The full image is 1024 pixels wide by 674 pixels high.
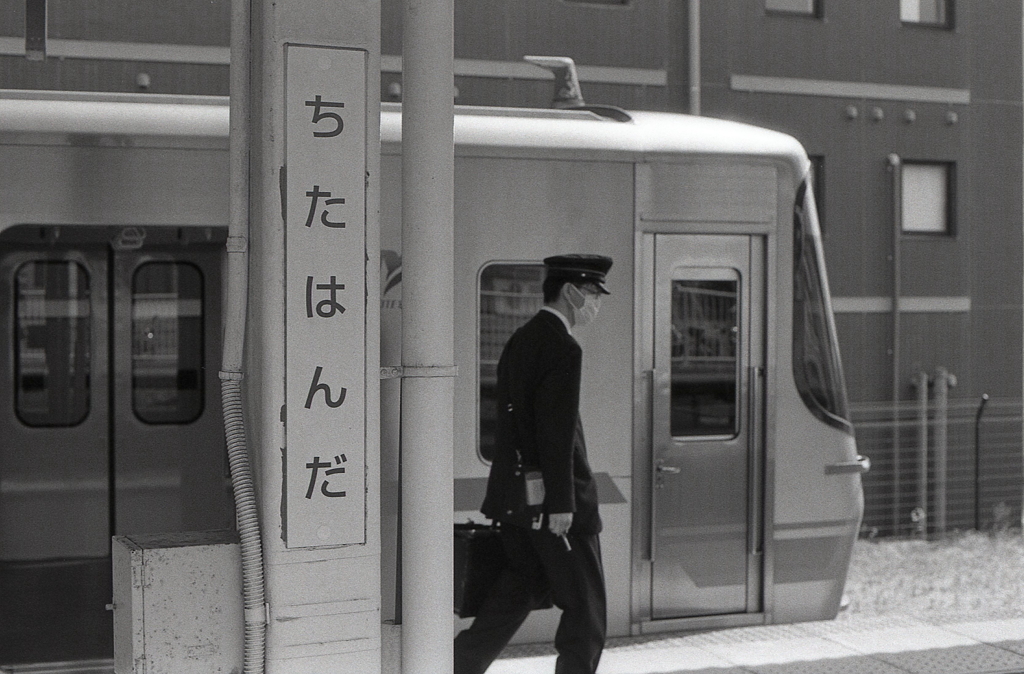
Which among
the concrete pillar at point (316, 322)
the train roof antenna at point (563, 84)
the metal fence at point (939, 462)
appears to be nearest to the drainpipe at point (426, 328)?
the concrete pillar at point (316, 322)

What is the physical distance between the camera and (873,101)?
13.8m

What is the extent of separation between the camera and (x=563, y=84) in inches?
299

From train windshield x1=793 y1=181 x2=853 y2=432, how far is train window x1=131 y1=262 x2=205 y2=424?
3.15 m

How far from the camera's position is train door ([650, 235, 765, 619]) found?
677cm

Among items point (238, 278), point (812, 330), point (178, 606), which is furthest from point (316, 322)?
point (812, 330)

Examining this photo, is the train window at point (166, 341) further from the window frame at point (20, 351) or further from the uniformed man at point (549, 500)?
the uniformed man at point (549, 500)

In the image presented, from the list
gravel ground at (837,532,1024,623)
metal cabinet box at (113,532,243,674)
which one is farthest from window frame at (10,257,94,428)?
gravel ground at (837,532,1024,623)

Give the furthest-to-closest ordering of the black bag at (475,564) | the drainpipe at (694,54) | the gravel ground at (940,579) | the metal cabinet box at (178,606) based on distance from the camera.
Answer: the drainpipe at (694,54), the gravel ground at (940,579), the black bag at (475,564), the metal cabinet box at (178,606)

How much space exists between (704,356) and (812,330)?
2.06 ft

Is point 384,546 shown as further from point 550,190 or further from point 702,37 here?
point 702,37

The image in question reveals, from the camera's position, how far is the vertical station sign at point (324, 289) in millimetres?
3447

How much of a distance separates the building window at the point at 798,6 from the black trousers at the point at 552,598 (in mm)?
9597

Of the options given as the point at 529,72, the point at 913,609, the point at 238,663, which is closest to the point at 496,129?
the point at 238,663

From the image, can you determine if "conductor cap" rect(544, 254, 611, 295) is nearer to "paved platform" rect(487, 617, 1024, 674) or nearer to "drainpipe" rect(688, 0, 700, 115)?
"paved platform" rect(487, 617, 1024, 674)
